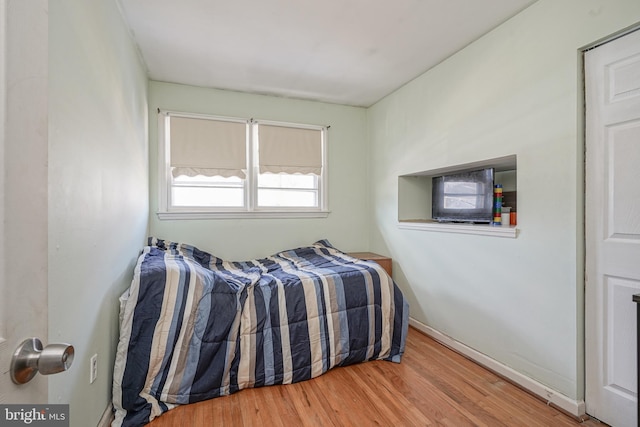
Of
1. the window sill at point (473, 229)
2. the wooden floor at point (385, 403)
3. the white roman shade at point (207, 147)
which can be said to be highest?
the white roman shade at point (207, 147)

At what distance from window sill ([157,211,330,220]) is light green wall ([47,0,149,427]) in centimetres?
103

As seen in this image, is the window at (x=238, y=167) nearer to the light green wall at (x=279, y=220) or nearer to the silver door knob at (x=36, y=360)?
the light green wall at (x=279, y=220)

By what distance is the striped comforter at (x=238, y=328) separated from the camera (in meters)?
1.69

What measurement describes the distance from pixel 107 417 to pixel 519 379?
2.60 meters

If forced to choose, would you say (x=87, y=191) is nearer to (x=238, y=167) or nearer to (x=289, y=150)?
(x=238, y=167)

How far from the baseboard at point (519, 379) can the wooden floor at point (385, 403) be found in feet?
0.13

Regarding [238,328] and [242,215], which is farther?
[242,215]

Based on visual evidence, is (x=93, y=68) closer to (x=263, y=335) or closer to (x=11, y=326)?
(x=11, y=326)

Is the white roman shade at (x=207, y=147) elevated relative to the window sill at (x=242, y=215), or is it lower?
elevated

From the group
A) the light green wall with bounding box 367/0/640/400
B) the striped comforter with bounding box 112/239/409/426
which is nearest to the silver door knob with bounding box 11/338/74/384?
the striped comforter with bounding box 112/239/409/426

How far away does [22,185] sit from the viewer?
1.64 feet

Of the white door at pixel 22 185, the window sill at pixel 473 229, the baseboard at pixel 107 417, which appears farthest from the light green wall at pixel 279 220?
the white door at pixel 22 185

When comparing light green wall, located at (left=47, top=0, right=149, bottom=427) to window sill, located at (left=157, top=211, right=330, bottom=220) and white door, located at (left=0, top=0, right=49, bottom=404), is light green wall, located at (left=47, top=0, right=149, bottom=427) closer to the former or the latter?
white door, located at (left=0, top=0, right=49, bottom=404)

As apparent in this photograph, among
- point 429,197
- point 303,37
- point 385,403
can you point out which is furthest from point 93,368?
point 429,197
